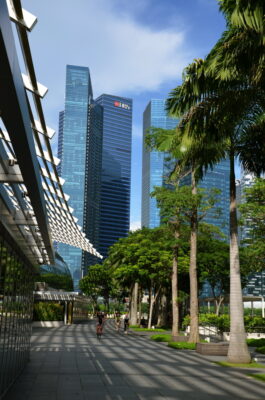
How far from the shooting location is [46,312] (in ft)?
149

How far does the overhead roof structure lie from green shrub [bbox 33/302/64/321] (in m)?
28.2

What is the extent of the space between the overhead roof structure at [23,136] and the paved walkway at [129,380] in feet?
13.2

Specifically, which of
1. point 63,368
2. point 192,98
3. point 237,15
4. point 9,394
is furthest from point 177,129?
point 9,394

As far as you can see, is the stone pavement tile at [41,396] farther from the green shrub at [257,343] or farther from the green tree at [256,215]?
the green tree at [256,215]

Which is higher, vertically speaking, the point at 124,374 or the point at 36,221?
the point at 36,221

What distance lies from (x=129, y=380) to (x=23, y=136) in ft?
26.7

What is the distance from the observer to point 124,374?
13984 mm

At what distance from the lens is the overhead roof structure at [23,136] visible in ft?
17.6

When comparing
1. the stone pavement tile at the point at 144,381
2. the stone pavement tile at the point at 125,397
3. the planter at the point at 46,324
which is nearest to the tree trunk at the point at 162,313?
the planter at the point at 46,324

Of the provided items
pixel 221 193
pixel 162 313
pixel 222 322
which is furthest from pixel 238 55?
pixel 162 313

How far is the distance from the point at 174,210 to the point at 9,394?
A: 16.8m

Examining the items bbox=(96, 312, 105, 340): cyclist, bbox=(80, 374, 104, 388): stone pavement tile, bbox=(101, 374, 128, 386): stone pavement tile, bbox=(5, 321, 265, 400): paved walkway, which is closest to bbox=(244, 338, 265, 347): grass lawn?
bbox=(5, 321, 265, 400): paved walkway

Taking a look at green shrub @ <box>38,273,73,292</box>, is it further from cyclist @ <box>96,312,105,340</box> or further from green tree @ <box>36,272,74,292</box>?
cyclist @ <box>96,312,105,340</box>

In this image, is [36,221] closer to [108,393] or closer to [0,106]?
[108,393]
